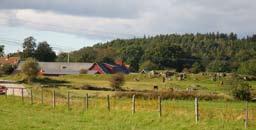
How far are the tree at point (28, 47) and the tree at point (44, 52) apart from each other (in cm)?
166

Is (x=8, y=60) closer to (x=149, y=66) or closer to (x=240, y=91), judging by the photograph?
(x=149, y=66)

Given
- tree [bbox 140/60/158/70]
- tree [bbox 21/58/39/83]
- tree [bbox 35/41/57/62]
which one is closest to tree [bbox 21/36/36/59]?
tree [bbox 35/41/57/62]

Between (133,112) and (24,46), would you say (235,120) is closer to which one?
(133,112)

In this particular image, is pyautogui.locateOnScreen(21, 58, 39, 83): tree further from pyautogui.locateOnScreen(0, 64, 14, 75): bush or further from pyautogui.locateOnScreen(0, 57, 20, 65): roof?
pyautogui.locateOnScreen(0, 57, 20, 65): roof

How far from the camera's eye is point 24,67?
107500mm

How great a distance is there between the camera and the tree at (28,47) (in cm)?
17925

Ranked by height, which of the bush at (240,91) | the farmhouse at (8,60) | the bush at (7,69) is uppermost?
the farmhouse at (8,60)

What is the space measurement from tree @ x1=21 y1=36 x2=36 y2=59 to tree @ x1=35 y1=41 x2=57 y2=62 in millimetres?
1658

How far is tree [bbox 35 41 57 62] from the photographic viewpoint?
17912 cm

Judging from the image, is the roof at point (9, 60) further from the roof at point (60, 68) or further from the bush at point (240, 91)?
the bush at point (240, 91)

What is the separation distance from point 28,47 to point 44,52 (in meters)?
6.29

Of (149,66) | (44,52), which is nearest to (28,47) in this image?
(44,52)

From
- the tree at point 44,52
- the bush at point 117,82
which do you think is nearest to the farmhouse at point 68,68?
the tree at point 44,52

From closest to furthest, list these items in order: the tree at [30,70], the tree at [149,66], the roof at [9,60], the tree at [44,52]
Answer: the tree at [30,70] → the roof at [9,60] → the tree at [44,52] → the tree at [149,66]
